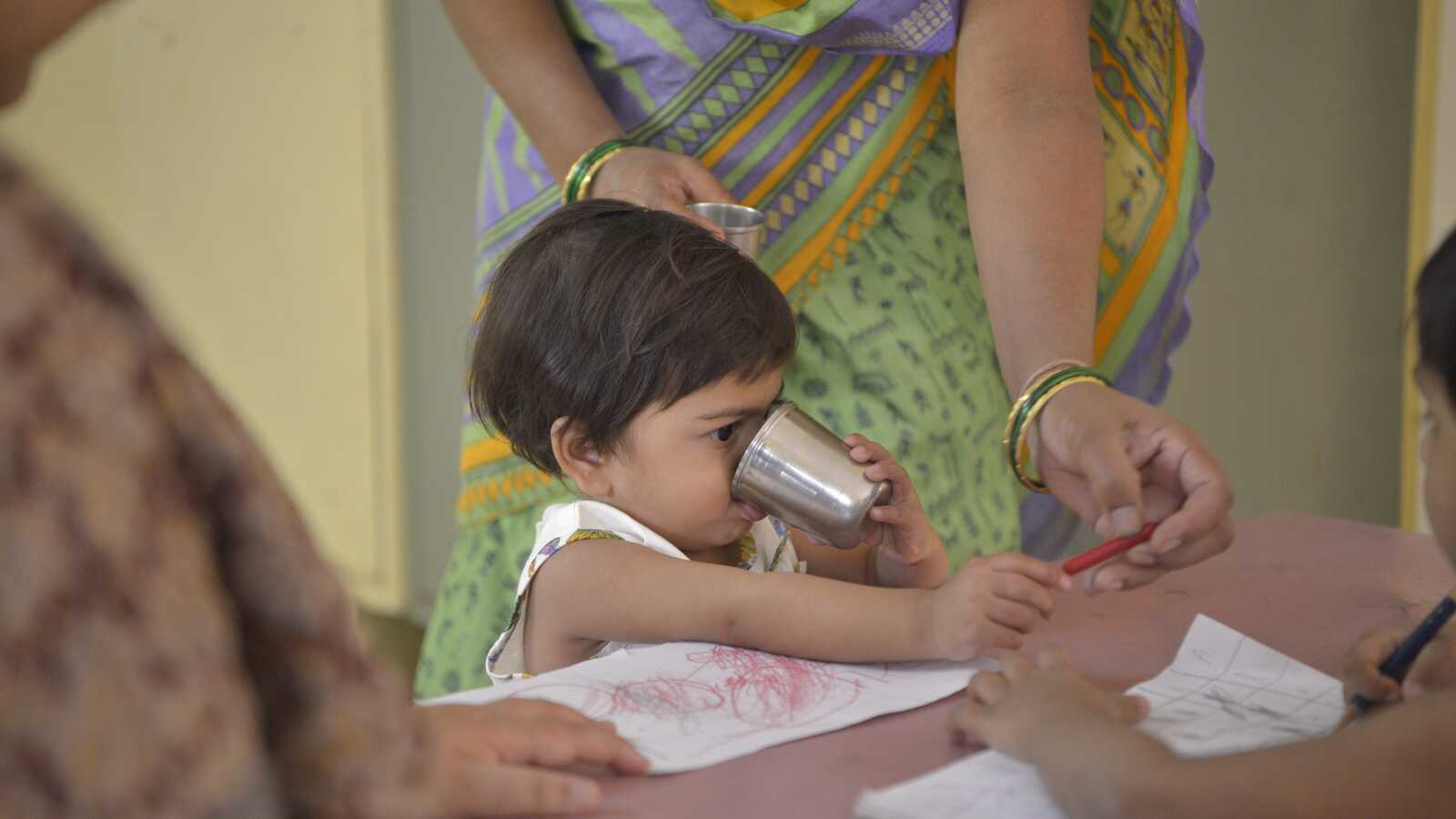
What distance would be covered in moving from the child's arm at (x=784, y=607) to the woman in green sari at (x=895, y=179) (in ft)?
0.81

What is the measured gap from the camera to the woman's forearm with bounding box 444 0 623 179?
51.3 inches

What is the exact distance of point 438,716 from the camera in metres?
0.75

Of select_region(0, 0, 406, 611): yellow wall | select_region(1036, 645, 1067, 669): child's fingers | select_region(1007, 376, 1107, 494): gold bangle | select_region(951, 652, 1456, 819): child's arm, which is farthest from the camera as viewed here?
select_region(0, 0, 406, 611): yellow wall

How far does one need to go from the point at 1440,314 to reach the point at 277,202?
9.74 ft

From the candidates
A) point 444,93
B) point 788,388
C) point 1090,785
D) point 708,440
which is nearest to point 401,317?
point 444,93

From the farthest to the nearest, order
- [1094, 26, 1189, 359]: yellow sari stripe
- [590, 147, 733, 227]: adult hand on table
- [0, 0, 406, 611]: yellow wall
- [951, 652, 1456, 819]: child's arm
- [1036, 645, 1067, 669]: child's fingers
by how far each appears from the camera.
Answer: [0, 0, 406, 611]: yellow wall → [1094, 26, 1189, 359]: yellow sari stripe → [590, 147, 733, 227]: adult hand on table → [1036, 645, 1067, 669]: child's fingers → [951, 652, 1456, 819]: child's arm

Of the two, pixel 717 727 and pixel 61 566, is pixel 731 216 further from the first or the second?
pixel 61 566

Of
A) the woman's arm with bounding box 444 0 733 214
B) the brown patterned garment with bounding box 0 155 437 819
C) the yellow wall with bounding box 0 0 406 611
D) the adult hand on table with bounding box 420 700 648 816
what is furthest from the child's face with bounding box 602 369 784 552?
the yellow wall with bounding box 0 0 406 611

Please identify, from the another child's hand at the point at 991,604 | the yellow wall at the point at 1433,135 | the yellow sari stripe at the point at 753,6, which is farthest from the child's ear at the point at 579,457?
the yellow wall at the point at 1433,135

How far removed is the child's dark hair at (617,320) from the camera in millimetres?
1114

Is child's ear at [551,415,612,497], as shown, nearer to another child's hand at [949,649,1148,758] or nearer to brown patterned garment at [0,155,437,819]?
another child's hand at [949,649,1148,758]

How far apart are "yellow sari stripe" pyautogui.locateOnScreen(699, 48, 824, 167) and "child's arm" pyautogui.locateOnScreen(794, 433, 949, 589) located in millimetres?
348

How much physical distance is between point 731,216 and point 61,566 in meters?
0.88

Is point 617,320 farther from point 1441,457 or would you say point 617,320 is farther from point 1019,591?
point 1441,457
